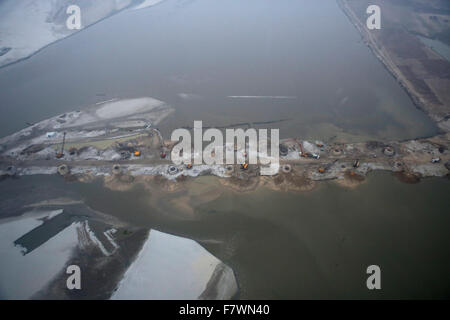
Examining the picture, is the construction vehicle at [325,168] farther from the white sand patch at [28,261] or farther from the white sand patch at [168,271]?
the white sand patch at [28,261]

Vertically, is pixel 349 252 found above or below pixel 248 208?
below

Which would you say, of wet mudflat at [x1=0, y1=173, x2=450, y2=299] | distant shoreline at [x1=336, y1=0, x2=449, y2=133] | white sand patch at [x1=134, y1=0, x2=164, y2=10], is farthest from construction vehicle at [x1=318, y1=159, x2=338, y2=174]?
white sand patch at [x1=134, y1=0, x2=164, y2=10]

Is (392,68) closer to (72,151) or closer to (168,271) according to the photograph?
(168,271)

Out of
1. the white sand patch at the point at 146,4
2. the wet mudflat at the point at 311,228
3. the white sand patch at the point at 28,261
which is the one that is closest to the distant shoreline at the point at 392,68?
the wet mudflat at the point at 311,228

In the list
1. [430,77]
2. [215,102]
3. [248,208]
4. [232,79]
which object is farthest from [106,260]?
[430,77]

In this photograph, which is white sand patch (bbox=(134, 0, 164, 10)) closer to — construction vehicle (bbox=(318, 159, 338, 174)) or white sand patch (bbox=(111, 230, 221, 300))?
construction vehicle (bbox=(318, 159, 338, 174))
